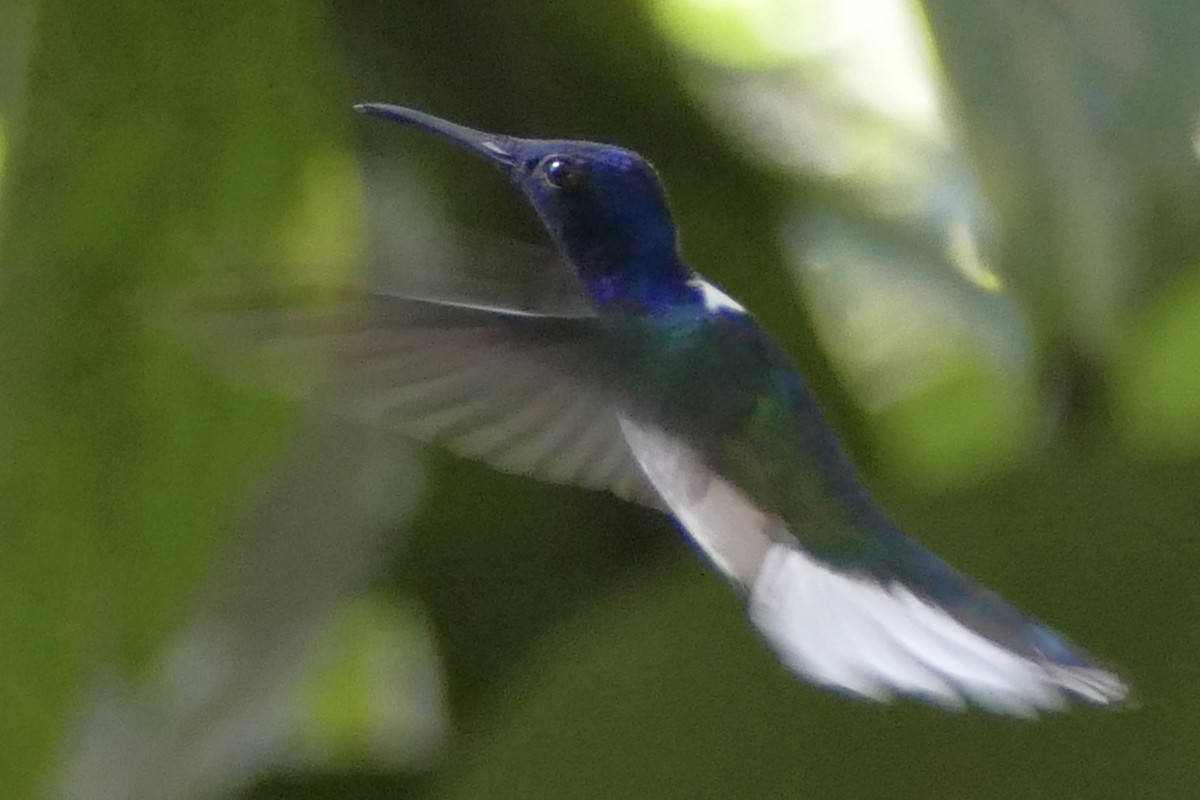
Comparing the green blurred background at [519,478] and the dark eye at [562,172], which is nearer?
the dark eye at [562,172]

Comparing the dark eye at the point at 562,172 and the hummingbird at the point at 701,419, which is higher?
the dark eye at the point at 562,172

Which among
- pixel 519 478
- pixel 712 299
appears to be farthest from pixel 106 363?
pixel 712 299

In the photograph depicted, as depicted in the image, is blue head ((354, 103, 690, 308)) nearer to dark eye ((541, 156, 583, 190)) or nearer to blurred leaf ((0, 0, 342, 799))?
dark eye ((541, 156, 583, 190))

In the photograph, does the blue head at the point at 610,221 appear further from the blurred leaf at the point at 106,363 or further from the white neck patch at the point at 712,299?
the blurred leaf at the point at 106,363

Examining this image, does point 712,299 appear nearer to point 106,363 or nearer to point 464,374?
point 464,374

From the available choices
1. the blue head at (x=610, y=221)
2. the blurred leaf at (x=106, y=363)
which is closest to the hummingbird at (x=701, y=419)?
the blue head at (x=610, y=221)

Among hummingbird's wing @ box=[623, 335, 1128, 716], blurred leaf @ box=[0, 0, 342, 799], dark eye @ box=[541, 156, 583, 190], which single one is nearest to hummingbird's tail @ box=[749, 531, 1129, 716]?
hummingbird's wing @ box=[623, 335, 1128, 716]

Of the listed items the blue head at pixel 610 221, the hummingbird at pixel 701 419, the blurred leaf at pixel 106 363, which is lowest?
the blurred leaf at pixel 106 363
